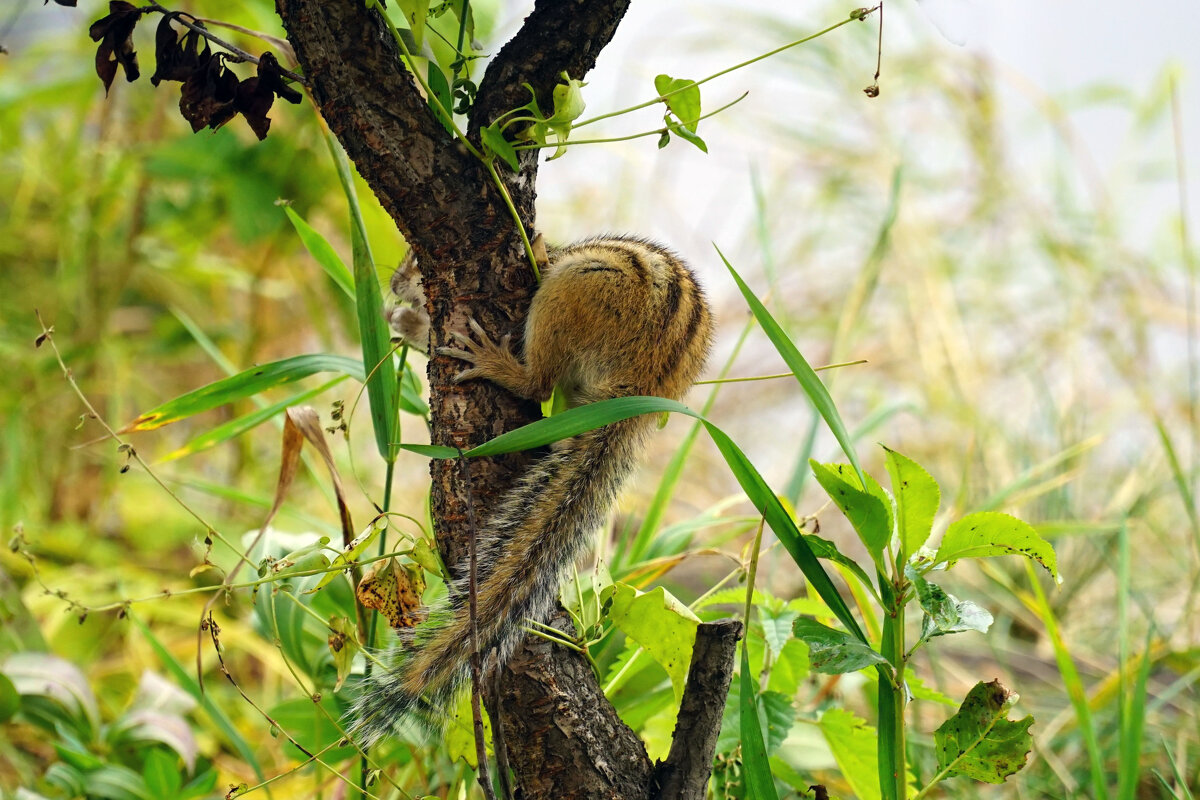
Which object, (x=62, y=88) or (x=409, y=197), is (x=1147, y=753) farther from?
(x=62, y=88)

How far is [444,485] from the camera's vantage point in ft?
3.11

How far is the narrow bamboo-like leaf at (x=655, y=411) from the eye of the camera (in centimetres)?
84

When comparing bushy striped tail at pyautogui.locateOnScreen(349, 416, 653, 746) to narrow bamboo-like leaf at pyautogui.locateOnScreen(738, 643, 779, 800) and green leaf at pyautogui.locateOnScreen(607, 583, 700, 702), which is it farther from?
narrow bamboo-like leaf at pyautogui.locateOnScreen(738, 643, 779, 800)

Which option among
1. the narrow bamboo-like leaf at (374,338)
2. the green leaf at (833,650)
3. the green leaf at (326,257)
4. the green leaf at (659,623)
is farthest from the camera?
the green leaf at (326,257)

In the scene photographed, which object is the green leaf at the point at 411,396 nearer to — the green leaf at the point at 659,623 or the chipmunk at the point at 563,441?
the chipmunk at the point at 563,441

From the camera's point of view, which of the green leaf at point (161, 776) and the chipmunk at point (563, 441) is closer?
the chipmunk at point (563, 441)

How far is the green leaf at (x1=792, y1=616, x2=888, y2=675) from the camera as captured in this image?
2.74 ft

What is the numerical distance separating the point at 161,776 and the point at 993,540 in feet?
3.80

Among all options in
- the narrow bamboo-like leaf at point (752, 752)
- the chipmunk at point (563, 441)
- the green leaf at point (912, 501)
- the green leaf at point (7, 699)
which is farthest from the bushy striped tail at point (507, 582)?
the green leaf at point (7, 699)

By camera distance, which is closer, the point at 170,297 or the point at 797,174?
the point at 170,297

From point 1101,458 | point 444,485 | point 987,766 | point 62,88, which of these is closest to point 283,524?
point 62,88

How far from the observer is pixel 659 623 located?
96 centimetres

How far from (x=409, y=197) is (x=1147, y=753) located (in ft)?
5.62

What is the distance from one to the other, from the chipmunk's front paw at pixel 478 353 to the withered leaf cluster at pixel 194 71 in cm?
28
